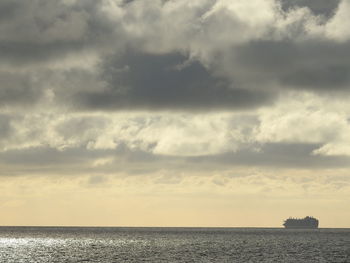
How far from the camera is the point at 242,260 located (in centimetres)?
12056

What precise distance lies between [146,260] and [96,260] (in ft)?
34.1

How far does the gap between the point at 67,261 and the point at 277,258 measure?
44.6m

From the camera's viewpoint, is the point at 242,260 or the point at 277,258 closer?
the point at 242,260

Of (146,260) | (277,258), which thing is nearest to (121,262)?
(146,260)

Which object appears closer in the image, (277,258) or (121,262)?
(121,262)

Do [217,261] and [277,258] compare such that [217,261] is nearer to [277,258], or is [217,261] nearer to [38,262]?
[277,258]

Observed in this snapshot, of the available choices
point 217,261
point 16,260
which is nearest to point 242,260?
point 217,261

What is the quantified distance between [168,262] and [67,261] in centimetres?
2156

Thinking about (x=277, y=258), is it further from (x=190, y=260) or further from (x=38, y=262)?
(x=38, y=262)

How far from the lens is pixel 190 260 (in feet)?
396

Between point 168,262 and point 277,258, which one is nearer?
point 168,262

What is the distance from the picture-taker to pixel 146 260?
121562 mm

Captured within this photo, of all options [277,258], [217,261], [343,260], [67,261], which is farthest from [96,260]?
[343,260]

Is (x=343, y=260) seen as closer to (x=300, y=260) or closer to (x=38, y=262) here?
(x=300, y=260)
